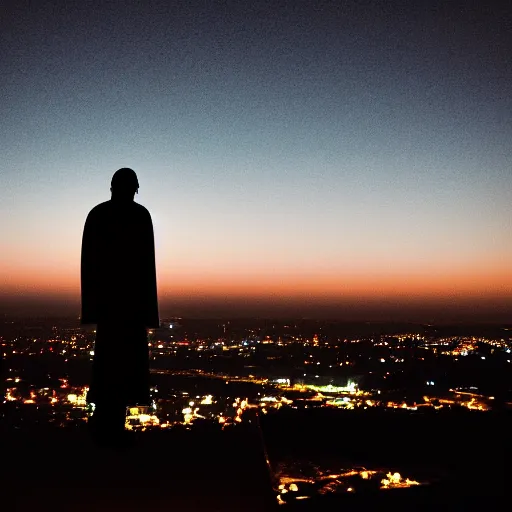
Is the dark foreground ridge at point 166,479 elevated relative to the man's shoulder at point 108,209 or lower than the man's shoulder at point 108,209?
lower

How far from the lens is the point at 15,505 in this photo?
2.95m

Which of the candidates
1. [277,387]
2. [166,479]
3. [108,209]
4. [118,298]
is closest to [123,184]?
[108,209]

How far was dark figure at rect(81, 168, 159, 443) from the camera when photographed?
3.16 m

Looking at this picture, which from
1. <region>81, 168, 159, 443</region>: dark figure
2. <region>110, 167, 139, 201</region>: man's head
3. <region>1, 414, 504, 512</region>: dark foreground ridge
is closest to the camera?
<region>1, 414, 504, 512</region>: dark foreground ridge

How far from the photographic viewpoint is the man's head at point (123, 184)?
128 inches

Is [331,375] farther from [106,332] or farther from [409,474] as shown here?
[106,332]

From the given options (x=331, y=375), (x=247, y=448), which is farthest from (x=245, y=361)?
(x=247, y=448)

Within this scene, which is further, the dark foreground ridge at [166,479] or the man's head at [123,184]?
the man's head at [123,184]

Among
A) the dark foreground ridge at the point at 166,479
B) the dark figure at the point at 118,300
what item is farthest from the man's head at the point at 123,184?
the dark foreground ridge at the point at 166,479

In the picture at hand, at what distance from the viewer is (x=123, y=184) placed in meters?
3.26

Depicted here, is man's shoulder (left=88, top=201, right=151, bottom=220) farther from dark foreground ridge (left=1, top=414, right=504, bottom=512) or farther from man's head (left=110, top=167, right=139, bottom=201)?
dark foreground ridge (left=1, top=414, right=504, bottom=512)

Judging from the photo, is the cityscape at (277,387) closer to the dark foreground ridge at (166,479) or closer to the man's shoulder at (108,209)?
the dark foreground ridge at (166,479)

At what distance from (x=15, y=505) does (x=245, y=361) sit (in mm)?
44032

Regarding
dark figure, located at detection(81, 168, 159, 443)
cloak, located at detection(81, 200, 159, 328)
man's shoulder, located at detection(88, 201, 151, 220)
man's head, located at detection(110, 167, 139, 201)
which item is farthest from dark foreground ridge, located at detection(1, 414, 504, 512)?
man's head, located at detection(110, 167, 139, 201)
